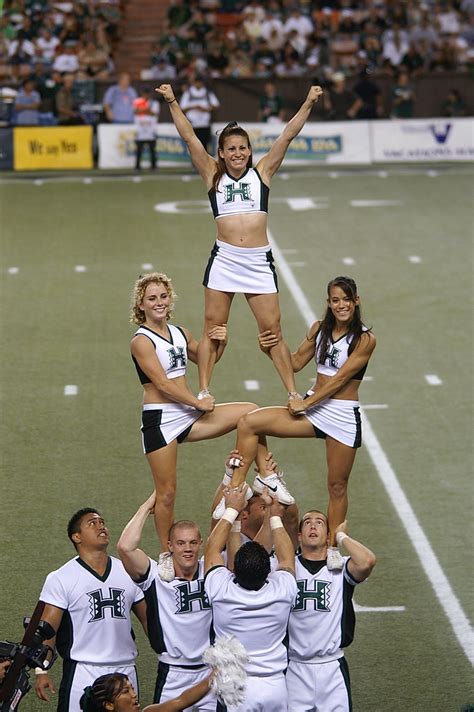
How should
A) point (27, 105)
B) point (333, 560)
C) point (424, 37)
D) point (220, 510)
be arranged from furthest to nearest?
point (424, 37) < point (27, 105) < point (220, 510) < point (333, 560)

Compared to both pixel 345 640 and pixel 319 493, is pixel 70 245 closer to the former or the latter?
pixel 319 493

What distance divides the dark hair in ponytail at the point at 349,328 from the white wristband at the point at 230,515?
1360 mm

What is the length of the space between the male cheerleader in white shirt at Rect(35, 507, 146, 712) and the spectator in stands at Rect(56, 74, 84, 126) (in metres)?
22.7

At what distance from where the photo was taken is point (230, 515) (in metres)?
8.00

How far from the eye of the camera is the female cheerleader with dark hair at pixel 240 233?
9086mm

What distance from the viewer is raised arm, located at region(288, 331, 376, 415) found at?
8781mm

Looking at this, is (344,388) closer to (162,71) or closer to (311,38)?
(162,71)

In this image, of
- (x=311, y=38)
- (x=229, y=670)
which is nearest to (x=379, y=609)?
(x=229, y=670)

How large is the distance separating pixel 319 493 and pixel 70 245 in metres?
11.3

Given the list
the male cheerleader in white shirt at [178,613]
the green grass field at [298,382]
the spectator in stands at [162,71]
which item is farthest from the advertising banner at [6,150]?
the male cheerleader in white shirt at [178,613]

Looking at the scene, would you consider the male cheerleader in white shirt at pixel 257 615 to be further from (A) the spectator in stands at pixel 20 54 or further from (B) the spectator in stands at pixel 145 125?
(A) the spectator in stands at pixel 20 54

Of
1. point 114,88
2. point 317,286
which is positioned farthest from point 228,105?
point 317,286

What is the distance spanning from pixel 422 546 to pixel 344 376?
375cm

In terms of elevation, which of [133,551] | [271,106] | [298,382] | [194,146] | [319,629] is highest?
[194,146]
